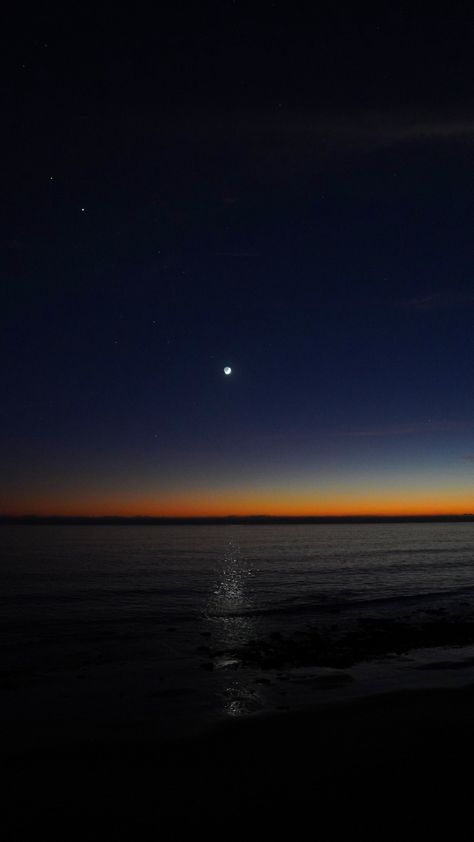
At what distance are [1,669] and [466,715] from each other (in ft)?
53.3

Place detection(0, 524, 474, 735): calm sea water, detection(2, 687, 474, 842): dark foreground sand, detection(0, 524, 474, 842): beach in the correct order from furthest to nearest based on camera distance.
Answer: detection(0, 524, 474, 735): calm sea water < detection(0, 524, 474, 842): beach < detection(2, 687, 474, 842): dark foreground sand

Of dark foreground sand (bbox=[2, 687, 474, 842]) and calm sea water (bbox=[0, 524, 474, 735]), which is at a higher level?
dark foreground sand (bbox=[2, 687, 474, 842])

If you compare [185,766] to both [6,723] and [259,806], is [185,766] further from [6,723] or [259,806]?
[6,723]

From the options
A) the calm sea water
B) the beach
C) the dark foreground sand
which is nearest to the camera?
the dark foreground sand

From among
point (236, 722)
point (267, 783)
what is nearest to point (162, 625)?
point (236, 722)

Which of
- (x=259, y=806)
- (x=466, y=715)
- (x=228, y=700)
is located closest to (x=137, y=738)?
(x=228, y=700)

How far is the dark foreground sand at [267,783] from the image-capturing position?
8109 mm

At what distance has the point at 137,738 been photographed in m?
12.2

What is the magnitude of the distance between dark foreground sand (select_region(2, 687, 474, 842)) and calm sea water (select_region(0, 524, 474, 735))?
1.91m

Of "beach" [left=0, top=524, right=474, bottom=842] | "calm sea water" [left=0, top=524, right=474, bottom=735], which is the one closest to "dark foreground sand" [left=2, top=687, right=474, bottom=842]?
"beach" [left=0, top=524, right=474, bottom=842]

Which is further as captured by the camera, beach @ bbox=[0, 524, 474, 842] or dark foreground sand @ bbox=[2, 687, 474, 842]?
beach @ bbox=[0, 524, 474, 842]

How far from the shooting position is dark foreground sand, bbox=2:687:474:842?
8.11m

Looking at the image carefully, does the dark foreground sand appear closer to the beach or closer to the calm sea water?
the beach

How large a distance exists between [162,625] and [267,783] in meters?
19.9
